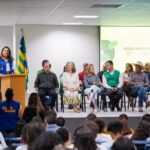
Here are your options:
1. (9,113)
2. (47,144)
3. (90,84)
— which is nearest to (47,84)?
(90,84)

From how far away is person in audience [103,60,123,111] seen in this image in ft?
35.7

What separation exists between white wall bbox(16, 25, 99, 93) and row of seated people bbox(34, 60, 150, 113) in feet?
16.0

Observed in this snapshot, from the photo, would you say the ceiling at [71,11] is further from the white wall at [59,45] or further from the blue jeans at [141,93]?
the blue jeans at [141,93]

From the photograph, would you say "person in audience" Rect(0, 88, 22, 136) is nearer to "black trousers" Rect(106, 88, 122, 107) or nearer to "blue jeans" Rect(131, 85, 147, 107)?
"black trousers" Rect(106, 88, 122, 107)

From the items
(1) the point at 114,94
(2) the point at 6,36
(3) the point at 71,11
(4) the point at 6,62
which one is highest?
(3) the point at 71,11

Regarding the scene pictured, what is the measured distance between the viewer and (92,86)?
10828 millimetres

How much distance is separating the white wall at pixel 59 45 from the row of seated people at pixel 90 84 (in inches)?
192

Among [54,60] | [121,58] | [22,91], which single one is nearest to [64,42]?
[54,60]

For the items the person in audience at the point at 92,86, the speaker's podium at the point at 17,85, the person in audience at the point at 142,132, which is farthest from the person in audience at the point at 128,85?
the person in audience at the point at 142,132

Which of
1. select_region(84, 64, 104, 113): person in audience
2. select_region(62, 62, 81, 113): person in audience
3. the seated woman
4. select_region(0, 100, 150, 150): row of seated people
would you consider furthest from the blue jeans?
select_region(0, 100, 150, 150): row of seated people

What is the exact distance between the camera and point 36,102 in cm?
726

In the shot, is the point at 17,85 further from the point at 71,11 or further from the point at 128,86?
the point at 71,11

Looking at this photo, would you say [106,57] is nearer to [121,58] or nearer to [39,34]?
[121,58]

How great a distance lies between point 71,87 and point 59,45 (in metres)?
5.55
